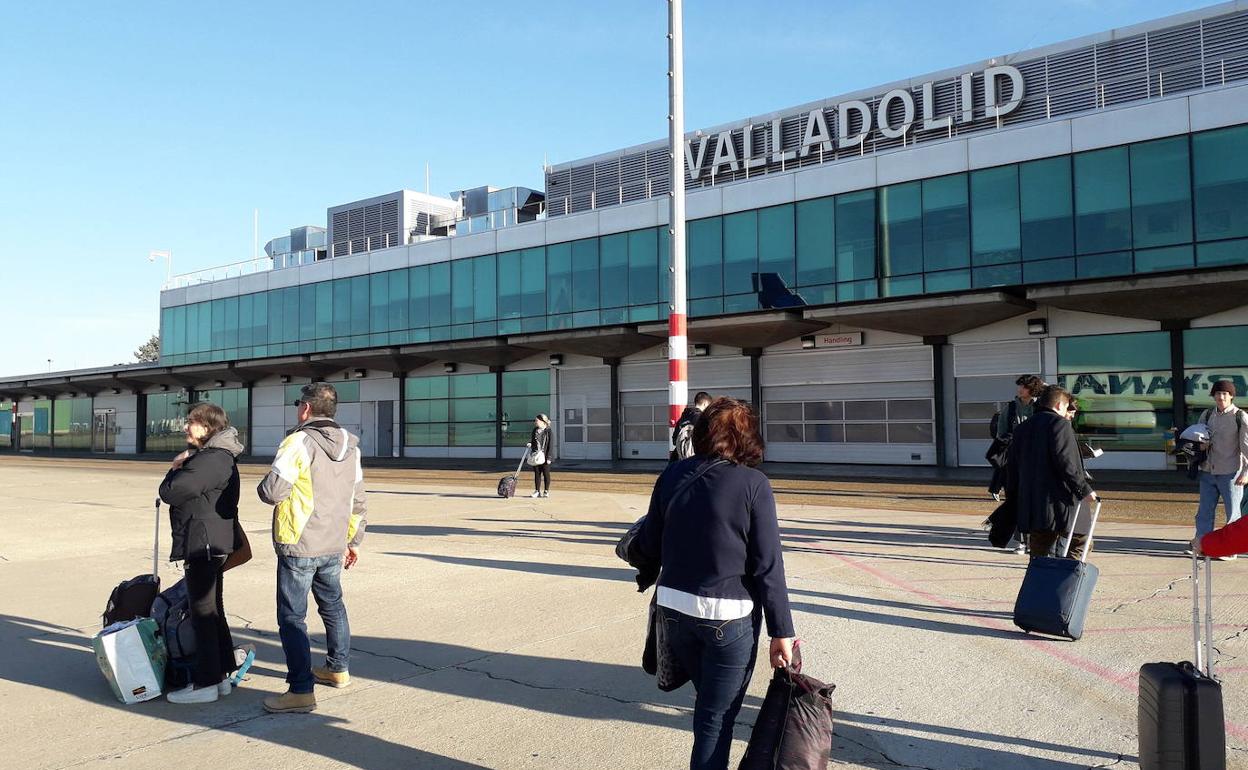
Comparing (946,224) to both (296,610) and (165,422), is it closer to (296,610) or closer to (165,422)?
(296,610)

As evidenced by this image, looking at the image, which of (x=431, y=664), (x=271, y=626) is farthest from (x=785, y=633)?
(x=271, y=626)

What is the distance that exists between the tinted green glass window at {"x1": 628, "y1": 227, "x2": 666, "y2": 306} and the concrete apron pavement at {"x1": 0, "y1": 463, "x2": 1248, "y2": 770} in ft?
68.2

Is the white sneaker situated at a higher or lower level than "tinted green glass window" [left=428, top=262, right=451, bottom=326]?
lower

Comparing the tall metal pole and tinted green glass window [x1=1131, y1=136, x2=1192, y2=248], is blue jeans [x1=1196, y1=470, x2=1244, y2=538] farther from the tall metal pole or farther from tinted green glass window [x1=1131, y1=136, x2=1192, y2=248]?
tinted green glass window [x1=1131, y1=136, x2=1192, y2=248]

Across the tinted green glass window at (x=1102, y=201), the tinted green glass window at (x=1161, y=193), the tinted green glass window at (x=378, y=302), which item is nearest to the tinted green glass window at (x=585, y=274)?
the tinted green glass window at (x=378, y=302)

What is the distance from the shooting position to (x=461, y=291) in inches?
1447

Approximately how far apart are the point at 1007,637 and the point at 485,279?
3144cm

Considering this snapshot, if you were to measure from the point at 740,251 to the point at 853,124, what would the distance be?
558 cm

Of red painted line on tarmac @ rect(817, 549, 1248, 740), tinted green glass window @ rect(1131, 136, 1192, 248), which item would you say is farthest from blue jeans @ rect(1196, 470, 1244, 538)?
tinted green glass window @ rect(1131, 136, 1192, 248)

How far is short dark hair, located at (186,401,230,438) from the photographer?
208 inches

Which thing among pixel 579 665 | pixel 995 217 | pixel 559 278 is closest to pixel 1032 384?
pixel 579 665

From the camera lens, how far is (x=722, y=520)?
3.28 m

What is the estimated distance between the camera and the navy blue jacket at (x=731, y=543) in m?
3.28

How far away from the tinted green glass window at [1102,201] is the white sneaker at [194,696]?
23424 millimetres
